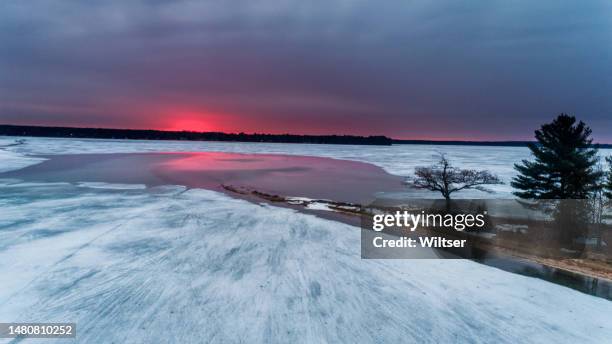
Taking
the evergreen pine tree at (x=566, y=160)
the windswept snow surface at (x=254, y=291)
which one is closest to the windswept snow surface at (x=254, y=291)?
the windswept snow surface at (x=254, y=291)

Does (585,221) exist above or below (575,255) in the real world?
above

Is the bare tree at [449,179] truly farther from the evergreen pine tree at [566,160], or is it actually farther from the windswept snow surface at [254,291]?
the windswept snow surface at [254,291]

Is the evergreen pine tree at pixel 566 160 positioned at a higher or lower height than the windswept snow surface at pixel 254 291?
higher

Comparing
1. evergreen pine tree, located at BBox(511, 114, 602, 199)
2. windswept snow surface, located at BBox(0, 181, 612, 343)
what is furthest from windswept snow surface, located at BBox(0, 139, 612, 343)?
evergreen pine tree, located at BBox(511, 114, 602, 199)

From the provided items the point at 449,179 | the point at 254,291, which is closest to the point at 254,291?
the point at 254,291

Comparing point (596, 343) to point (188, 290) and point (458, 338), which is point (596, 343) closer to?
point (458, 338)

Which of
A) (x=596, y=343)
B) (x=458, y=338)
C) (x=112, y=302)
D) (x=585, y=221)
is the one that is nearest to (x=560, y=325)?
(x=596, y=343)
